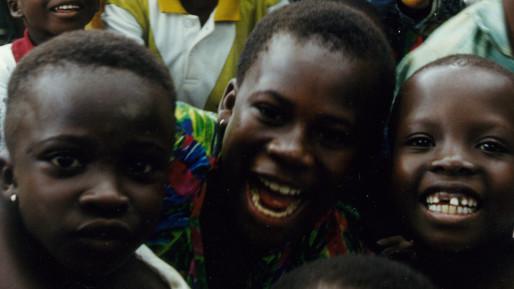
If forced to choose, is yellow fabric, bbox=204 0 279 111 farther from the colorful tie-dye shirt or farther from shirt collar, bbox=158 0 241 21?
the colorful tie-dye shirt

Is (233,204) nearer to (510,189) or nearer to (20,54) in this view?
(510,189)

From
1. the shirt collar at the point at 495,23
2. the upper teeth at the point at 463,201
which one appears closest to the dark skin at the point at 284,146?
the upper teeth at the point at 463,201

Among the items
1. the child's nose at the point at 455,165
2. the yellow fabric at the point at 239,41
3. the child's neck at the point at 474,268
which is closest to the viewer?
the child's nose at the point at 455,165

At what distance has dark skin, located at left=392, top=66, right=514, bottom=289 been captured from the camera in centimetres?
192

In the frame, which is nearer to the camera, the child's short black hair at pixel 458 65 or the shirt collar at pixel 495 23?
the child's short black hair at pixel 458 65

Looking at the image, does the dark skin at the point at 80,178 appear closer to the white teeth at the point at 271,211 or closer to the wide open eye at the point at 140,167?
the wide open eye at the point at 140,167

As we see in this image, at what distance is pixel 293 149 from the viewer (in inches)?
75.2

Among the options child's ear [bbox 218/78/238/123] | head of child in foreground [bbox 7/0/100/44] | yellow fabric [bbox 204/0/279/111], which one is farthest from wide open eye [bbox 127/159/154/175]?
head of child in foreground [bbox 7/0/100/44]

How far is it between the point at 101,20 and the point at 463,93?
63.4 inches

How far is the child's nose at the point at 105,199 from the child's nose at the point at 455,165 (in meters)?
0.76

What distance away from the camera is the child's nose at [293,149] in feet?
6.26

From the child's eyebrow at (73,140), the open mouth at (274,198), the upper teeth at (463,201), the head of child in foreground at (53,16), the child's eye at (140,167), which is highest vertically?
the child's eyebrow at (73,140)

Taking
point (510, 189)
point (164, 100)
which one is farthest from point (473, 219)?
point (164, 100)

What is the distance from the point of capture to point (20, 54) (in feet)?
9.57
